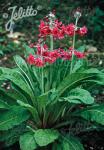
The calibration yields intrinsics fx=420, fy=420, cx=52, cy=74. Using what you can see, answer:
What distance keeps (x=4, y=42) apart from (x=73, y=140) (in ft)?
11.7

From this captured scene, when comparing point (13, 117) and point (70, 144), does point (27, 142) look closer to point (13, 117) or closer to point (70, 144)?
point (13, 117)

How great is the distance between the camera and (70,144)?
174 inches

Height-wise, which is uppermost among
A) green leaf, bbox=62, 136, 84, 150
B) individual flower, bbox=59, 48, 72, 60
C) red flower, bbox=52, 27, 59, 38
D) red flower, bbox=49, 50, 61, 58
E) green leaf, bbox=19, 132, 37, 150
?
red flower, bbox=52, 27, 59, 38

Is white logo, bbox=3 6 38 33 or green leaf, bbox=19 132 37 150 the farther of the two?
white logo, bbox=3 6 38 33

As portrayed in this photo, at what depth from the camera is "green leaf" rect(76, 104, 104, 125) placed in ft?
14.2

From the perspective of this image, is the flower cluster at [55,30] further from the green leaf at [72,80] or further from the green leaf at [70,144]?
the green leaf at [70,144]

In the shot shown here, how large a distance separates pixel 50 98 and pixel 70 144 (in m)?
0.54

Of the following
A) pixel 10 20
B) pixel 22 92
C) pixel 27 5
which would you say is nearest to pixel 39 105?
pixel 22 92

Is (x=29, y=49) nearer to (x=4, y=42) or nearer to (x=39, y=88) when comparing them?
(x=39, y=88)

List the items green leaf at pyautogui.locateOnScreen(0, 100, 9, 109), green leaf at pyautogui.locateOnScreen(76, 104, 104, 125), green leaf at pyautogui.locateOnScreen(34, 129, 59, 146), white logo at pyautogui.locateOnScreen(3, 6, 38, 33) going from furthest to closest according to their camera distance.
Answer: white logo at pyautogui.locateOnScreen(3, 6, 38, 33), green leaf at pyautogui.locateOnScreen(0, 100, 9, 109), green leaf at pyautogui.locateOnScreen(76, 104, 104, 125), green leaf at pyautogui.locateOnScreen(34, 129, 59, 146)

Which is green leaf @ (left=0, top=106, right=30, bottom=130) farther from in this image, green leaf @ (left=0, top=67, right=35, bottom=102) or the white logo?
the white logo

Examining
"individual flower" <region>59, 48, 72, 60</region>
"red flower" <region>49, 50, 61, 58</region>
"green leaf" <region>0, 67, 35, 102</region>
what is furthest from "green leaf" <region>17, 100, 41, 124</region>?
"individual flower" <region>59, 48, 72, 60</region>

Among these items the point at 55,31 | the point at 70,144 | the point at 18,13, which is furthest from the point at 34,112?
the point at 18,13

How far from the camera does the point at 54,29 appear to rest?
4.38 metres
